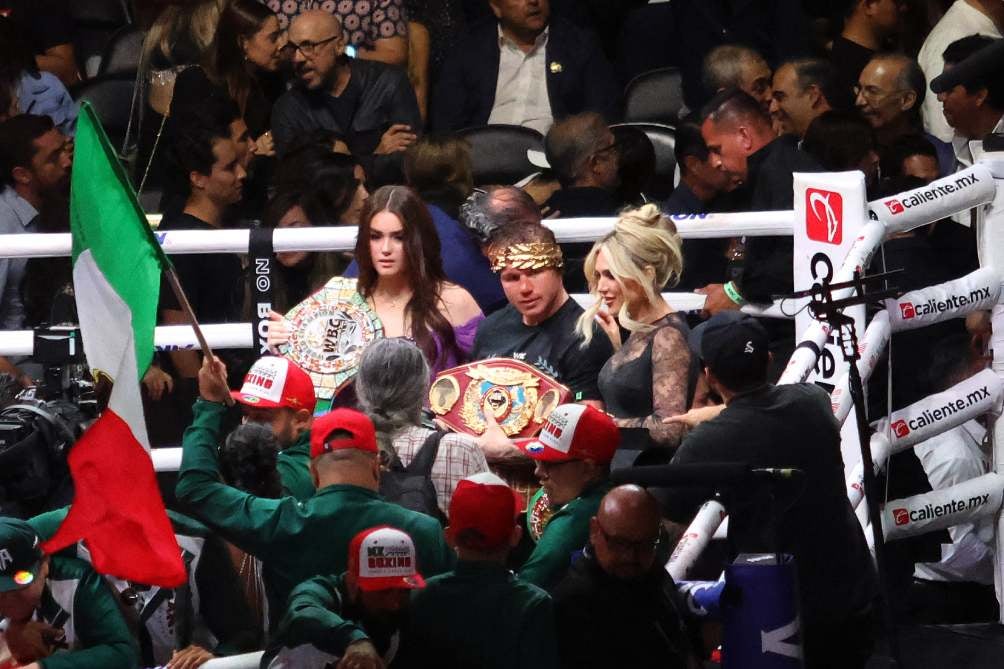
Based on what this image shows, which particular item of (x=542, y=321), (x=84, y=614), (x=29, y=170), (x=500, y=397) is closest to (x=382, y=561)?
(x=84, y=614)

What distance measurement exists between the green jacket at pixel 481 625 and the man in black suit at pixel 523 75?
454 cm

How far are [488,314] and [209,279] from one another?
1084mm

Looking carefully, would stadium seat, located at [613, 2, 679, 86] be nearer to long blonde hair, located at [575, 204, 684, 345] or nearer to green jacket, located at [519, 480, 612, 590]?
long blonde hair, located at [575, 204, 684, 345]

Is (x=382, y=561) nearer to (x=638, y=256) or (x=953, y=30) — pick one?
(x=638, y=256)

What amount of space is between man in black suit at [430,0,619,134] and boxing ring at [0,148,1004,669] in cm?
231

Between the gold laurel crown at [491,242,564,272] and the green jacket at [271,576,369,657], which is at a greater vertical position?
the gold laurel crown at [491,242,564,272]

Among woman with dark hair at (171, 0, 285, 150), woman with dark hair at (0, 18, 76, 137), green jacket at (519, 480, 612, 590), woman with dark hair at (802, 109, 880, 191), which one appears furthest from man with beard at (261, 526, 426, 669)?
woman with dark hair at (0, 18, 76, 137)

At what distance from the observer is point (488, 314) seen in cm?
705

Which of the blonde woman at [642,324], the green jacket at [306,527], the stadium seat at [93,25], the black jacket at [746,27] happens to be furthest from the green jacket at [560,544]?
the stadium seat at [93,25]

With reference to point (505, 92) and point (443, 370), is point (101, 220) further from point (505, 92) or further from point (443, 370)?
point (505, 92)

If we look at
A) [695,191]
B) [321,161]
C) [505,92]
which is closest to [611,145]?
[695,191]

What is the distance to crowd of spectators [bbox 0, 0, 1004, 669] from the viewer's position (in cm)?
487

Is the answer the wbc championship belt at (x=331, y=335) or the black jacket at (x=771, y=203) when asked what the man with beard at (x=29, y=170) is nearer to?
the wbc championship belt at (x=331, y=335)

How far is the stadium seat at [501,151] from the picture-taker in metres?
8.45
